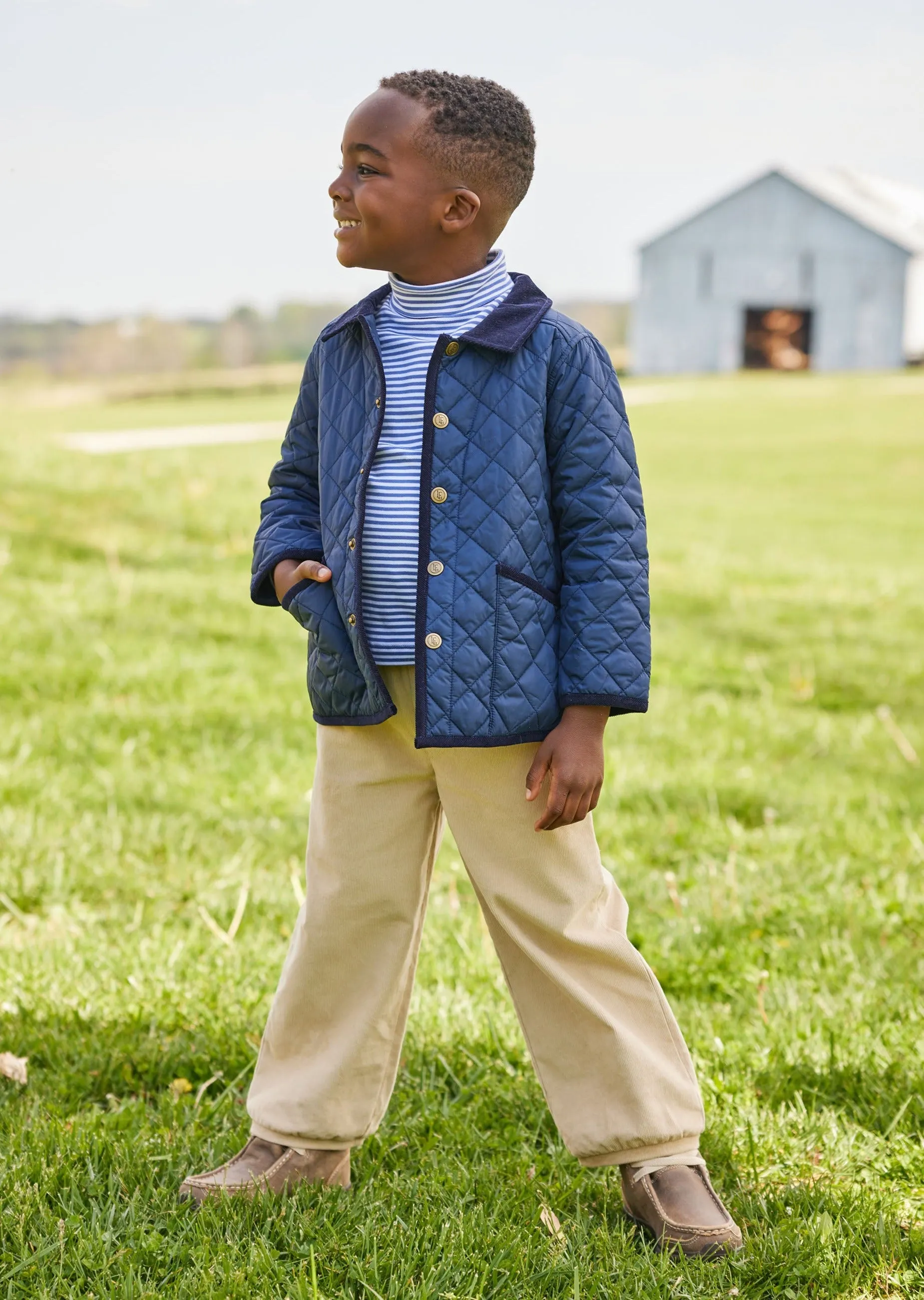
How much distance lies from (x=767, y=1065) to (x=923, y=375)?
3620 centimetres

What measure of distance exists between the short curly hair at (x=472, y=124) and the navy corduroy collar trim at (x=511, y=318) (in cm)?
14

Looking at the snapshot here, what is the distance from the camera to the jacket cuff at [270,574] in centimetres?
229

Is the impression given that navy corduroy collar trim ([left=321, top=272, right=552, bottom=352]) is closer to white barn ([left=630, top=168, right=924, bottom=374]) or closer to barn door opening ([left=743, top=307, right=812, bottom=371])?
white barn ([left=630, top=168, right=924, bottom=374])

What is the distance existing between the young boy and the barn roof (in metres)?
43.3

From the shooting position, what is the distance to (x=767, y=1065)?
2.72 meters

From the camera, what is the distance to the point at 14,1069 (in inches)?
104

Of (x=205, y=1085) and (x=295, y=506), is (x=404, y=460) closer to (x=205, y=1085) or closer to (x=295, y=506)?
(x=295, y=506)

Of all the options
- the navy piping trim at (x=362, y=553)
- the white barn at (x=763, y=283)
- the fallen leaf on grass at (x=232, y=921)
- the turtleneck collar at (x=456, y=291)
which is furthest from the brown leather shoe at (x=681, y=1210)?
the white barn at (x=763, y=283)

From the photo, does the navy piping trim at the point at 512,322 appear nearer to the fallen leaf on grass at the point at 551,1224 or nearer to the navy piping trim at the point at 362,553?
the navy piping trim at the point at 362,553

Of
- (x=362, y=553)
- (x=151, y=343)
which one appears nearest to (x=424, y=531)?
(x=362, y=553)

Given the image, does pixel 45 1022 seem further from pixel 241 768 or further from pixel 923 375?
pixel 923 375

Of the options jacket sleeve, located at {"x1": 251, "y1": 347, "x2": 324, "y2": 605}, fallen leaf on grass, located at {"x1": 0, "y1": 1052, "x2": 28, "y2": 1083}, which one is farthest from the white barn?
fallen leaf on grass, located at {"x1": 0, "y1": 1052, "x2": 28, "y2": 1083}

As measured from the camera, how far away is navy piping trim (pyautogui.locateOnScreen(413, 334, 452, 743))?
2.06 m

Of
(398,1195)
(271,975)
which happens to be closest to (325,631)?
(398,1195)
